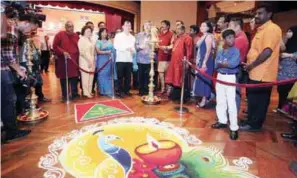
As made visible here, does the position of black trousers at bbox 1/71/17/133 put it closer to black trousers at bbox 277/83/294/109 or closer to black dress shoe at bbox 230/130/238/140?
black dress shoe at bbox 230/130/238/140

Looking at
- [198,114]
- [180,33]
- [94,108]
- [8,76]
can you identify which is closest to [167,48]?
[180,33]

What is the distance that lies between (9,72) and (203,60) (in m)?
2.65

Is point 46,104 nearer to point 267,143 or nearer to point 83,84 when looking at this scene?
point 83,84

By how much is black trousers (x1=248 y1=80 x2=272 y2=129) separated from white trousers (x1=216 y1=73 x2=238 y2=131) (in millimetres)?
297

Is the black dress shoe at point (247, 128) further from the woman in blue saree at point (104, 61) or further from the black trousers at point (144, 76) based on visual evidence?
the woman in blue saree at point (104, 61)

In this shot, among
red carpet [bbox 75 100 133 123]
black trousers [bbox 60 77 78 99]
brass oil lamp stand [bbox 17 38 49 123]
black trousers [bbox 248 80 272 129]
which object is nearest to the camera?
black trousers [bbox 248 80 272 129]

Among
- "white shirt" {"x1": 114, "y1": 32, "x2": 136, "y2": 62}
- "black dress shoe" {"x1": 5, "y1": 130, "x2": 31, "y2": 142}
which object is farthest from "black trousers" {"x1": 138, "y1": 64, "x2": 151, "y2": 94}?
"black dress shoe" {"x1": 5, "y1": 130, "x2": 31, "y2": 142}

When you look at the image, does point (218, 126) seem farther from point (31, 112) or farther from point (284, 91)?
point (31, 112)

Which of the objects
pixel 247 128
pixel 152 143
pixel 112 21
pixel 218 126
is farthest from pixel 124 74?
pixel 112 21

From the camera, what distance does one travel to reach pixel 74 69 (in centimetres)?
450

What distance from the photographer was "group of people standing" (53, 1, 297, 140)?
2895 mm

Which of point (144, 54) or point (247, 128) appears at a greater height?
point (144, 54)

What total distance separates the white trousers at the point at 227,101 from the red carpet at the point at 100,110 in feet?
4.44

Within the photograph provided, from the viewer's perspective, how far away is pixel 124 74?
4.83 m
